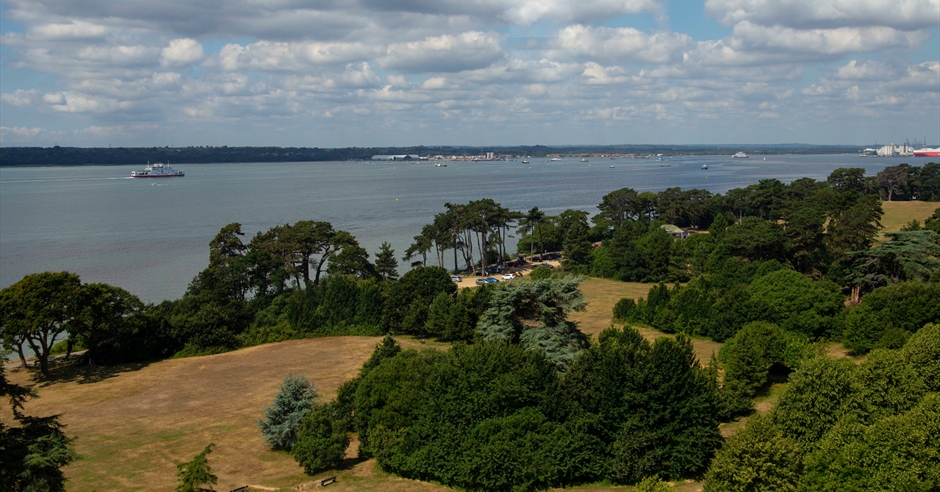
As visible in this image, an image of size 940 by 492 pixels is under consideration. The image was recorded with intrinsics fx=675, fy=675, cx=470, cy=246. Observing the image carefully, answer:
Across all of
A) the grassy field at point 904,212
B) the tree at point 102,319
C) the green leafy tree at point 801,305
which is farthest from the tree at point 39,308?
the grassy field at point 904,212

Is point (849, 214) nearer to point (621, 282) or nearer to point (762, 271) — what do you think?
point (762, 271)

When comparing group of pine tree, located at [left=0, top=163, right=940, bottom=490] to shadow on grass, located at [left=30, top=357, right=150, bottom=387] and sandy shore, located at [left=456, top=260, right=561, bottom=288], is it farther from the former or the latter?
sandy shore, located at [left=456, top=260, right=561, bottom=288]

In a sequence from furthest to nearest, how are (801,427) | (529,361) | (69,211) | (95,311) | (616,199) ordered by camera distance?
(69,211) < (616,199) < (95,311) < (529,361) < (801,427)

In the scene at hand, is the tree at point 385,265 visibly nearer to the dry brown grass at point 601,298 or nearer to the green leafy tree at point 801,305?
the dry brown grass at point 601,298

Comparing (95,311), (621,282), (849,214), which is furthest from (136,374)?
(849,214)

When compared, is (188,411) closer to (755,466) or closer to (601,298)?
(755,466)

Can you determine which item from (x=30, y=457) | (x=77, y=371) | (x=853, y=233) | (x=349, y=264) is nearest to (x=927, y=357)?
(x=30, y=457)
